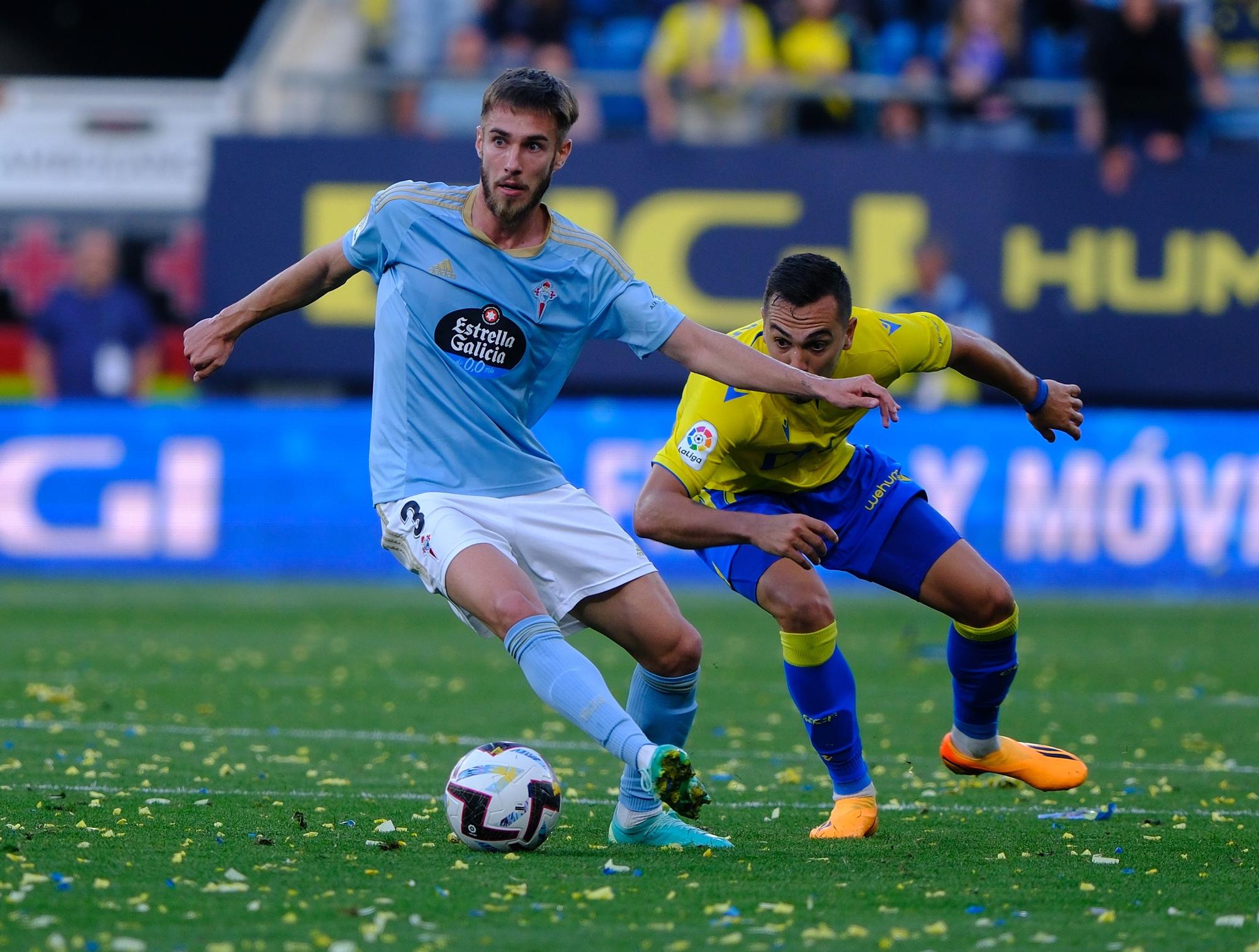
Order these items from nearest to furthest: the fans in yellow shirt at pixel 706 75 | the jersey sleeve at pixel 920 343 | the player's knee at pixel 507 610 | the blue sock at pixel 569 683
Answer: the blue sock at pixel 569 683
the player's knee at pixel 507 610
the jersey sleeve at pixel 920 343
the fans in yellow shirt at pixel 706 75

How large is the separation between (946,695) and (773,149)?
7513 mm

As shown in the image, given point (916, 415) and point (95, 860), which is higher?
point (916, 415)

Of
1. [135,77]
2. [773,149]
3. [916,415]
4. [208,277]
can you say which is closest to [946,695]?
[916,415]

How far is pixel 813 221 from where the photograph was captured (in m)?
15.8

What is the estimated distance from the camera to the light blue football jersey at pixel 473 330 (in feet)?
17.3

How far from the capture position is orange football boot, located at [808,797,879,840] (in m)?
5.51

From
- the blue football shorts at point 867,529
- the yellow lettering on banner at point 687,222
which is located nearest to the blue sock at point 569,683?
the blue football shorts at point 867,529

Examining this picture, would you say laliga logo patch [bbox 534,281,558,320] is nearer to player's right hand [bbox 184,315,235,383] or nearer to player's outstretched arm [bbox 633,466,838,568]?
player's outstretched arm [bbox 633,466,838,568]

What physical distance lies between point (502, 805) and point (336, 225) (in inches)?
445

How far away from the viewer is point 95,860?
4.76 meters

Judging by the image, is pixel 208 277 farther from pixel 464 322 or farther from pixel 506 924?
pixel 506 924

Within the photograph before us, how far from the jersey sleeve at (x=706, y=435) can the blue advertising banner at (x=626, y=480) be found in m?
8.85

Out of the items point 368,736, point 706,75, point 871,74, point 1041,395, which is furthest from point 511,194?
point 871,74

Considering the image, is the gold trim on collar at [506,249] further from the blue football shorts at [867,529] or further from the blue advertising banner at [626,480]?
the blue advertising banner at [626,480]
